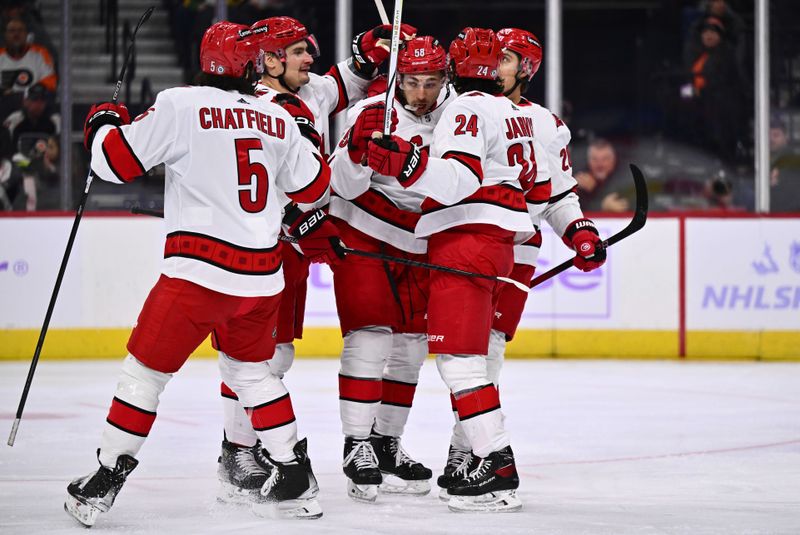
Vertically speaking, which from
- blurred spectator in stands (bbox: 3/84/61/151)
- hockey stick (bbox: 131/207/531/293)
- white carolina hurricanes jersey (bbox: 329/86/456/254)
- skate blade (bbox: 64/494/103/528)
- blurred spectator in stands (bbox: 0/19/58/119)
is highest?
blurred spectator in stands (bbox: 0/19/58/119)

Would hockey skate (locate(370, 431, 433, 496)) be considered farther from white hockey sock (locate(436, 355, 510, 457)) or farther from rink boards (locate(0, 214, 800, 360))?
rink boards (locate(0, 214, 800, 360))

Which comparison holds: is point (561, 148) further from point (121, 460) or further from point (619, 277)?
point (619, 277)

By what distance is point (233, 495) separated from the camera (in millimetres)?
3664

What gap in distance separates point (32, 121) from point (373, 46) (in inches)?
169

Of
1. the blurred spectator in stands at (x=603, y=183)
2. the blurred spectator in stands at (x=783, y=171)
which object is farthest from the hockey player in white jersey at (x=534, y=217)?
the blurred spectator in stands at (x=783, y=171)

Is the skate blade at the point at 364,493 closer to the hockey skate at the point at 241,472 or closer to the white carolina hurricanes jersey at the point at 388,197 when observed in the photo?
the hockey skate at the point at 241,472

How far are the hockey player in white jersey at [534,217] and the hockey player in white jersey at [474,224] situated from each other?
0.54ft

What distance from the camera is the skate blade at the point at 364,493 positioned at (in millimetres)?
3646

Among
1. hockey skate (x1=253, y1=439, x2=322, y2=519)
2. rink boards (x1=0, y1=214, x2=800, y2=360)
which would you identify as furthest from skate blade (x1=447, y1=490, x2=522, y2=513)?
rink boards (x1=0, y1=214, x2=800, y2=360)

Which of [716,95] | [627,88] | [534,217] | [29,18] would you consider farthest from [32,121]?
[534,217]

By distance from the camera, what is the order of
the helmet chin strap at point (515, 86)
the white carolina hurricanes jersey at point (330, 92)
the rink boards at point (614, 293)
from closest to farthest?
the helmet chin strap at point (515, 86) → the white carolina hurricanes jersey at point (330, 92) → the rink boards at point (614, 293)

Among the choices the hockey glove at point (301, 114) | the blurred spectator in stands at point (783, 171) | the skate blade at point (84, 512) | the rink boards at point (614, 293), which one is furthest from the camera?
the blurred spectator in stands at point (783, 171)

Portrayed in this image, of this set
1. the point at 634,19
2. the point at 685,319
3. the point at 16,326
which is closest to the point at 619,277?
the point at 685,319

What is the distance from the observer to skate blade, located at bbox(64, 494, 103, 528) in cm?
324
